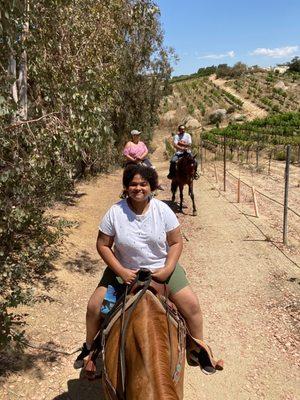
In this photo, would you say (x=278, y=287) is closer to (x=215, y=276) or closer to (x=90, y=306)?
(x=215, y=276)

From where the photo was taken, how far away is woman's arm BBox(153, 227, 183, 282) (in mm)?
3318

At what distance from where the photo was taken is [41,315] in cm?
557

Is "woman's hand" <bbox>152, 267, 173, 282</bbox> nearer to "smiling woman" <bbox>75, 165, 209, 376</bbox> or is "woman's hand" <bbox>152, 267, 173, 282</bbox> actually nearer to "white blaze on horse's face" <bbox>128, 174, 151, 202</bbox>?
"smiling woman" <bbox>75, 165, 209, 376</bbox>

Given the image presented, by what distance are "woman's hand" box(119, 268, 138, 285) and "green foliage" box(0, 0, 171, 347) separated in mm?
1356

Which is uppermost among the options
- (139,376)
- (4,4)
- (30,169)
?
(4,4)

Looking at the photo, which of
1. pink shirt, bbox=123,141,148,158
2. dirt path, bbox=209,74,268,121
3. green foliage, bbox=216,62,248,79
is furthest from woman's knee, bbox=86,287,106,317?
green foliage, bbox=216,62,248,79

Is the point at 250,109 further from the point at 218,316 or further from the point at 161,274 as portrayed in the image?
the point at 161,274

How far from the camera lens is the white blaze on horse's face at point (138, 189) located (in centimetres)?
338

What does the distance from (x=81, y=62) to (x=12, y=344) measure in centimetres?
796

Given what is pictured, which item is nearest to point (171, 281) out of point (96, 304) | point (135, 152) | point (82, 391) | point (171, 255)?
point (171, 255)

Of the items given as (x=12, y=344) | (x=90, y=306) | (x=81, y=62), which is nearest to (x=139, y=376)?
(x=90, y=306)

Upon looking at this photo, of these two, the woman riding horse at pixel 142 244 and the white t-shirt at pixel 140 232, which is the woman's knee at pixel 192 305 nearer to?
the woman riding horse at pixel 142 244

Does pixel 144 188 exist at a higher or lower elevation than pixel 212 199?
higher

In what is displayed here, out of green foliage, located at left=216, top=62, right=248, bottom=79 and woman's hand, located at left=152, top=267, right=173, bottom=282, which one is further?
green foliage, located at left=216, top=62, right=248, bottom=79
